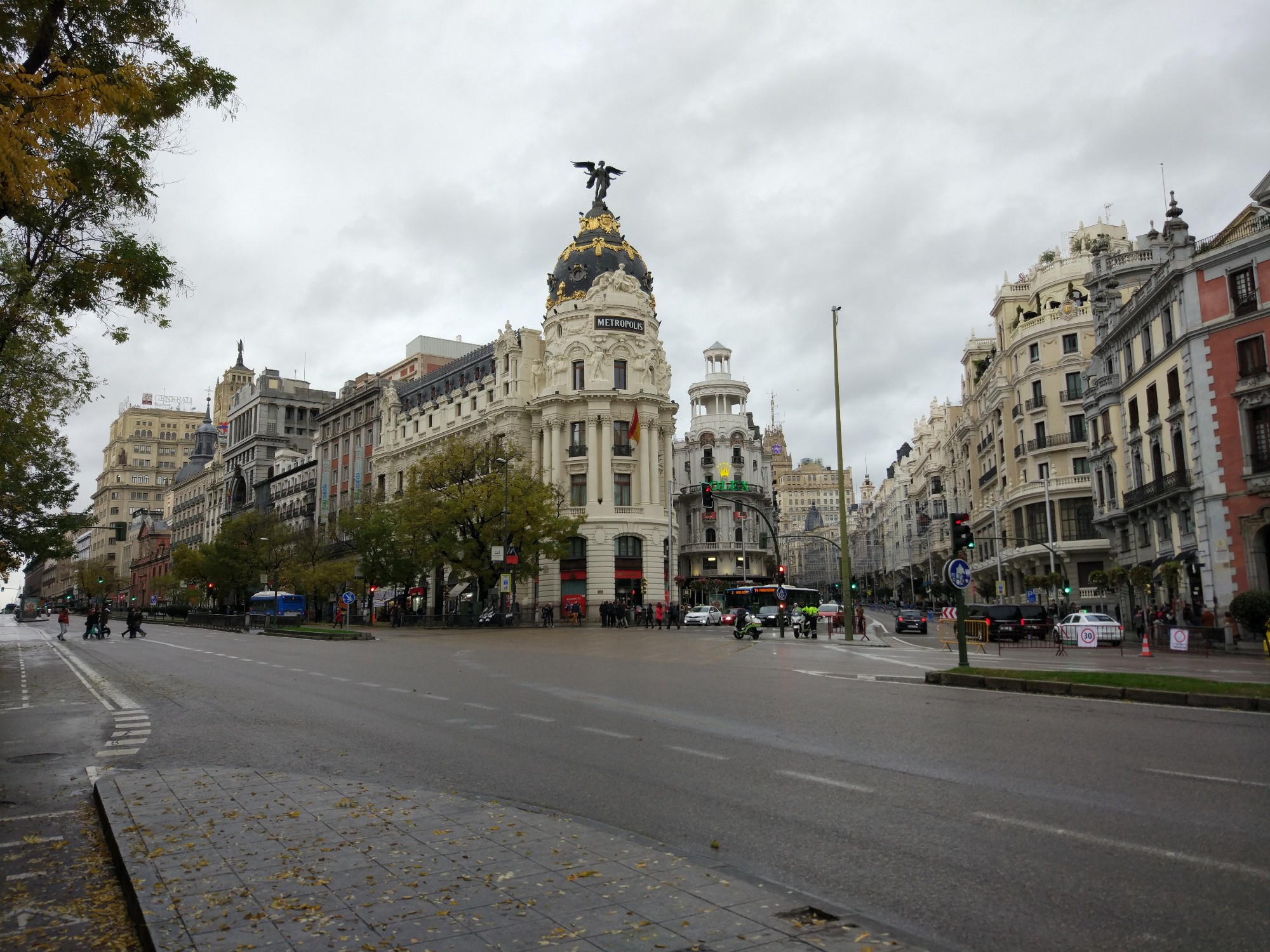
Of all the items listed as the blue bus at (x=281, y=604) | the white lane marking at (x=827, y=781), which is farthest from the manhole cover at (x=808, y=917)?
the blue bus at (x=281, y=604)

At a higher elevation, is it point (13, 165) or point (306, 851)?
point (13, 165)

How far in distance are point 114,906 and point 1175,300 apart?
4217cm

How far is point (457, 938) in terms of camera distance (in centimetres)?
456

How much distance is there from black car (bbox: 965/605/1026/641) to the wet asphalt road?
77.4 ft

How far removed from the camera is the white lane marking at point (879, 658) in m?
23.6

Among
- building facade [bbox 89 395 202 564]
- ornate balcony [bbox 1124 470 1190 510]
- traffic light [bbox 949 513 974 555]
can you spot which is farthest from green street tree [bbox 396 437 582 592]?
building facade [bbox 89 395 202 564]

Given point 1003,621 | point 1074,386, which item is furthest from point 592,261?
point 1003,621

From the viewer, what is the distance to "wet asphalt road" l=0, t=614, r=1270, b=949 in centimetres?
534

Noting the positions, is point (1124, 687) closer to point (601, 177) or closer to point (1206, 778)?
point (1206, 778)

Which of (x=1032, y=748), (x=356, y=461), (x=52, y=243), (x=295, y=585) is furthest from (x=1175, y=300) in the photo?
(x=356, y=461)

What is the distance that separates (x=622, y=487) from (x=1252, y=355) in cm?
4193

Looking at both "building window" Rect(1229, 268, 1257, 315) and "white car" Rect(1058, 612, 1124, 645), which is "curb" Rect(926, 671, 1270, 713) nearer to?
"white car" Rect(1058, 612, 1124, 645)

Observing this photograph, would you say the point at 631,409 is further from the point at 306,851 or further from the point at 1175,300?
the point at 306,851

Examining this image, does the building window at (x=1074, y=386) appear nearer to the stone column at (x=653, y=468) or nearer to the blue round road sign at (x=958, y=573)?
the stone column at (x=653, y=468)
